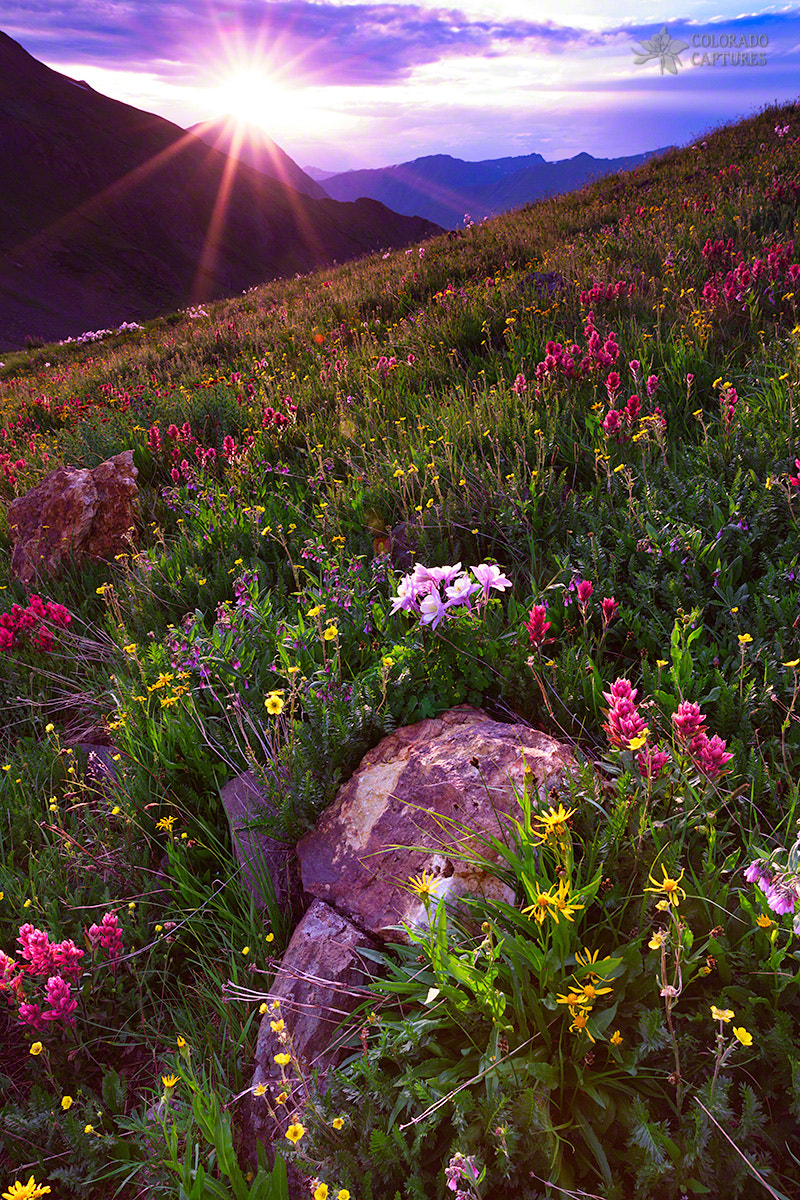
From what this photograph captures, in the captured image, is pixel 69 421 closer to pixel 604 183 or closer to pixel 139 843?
pixel 139 843

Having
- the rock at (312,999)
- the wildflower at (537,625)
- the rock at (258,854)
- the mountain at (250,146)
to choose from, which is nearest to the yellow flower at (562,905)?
the rock at (312,999)

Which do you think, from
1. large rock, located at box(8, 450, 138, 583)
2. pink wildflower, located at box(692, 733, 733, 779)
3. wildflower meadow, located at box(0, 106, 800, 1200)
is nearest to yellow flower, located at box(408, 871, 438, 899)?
wildflower meadow, located at box(0, 106, 800, 1200)

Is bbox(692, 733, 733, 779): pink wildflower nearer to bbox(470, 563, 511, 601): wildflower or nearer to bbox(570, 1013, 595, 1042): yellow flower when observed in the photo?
bbox(570, 1013, 595, 1042): yellow flower

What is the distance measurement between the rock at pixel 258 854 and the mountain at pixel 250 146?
486ft

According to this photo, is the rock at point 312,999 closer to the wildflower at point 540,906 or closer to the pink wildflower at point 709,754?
the wildflower at point 540,906

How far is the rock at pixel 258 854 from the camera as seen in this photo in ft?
7.45

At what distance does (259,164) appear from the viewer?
167750mm

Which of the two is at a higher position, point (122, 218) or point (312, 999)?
point (122, 218)

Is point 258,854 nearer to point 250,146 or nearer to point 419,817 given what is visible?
point 419,817

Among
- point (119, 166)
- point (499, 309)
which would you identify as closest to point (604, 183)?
point (499, 309)

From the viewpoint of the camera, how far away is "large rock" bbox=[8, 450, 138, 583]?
15.7 ft

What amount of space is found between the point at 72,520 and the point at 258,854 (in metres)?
3.67

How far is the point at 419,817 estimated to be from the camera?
82.3 inches

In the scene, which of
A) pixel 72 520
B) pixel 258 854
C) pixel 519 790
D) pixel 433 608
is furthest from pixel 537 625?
pixel 72 520
